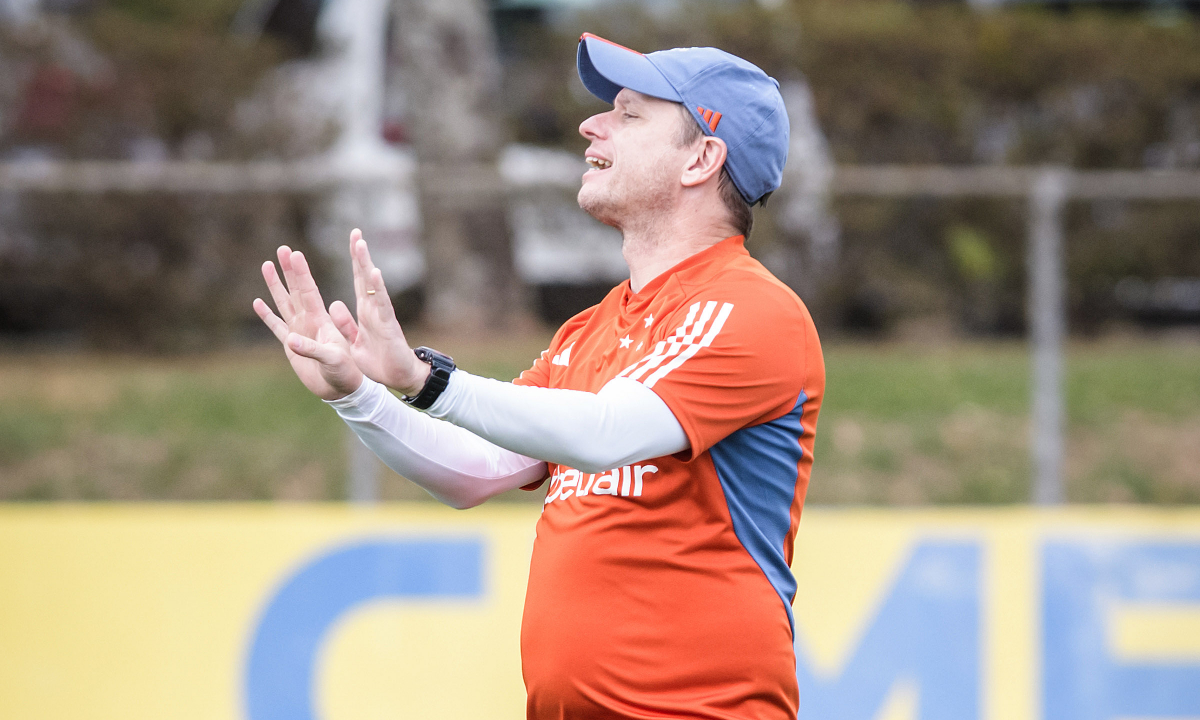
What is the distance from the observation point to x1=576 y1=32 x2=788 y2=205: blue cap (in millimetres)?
2557

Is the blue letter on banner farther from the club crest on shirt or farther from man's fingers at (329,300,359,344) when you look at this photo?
man's fingers at (329,300,359,344)

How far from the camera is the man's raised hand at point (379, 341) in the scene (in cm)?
219

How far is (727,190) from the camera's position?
8.65 feet

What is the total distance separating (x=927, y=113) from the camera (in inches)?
345

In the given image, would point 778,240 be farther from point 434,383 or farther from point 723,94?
point 434,383

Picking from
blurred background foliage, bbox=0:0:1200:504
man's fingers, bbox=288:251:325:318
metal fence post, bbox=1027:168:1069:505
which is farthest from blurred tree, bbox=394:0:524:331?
man's fingers, bbox=288:251:325:318

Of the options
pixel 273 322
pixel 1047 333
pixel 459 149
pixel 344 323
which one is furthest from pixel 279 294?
pixel 459 149

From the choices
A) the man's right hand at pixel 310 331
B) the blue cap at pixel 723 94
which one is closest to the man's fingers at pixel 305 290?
the man's right hand at pixel 310 331

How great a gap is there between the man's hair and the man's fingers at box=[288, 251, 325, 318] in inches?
31.6

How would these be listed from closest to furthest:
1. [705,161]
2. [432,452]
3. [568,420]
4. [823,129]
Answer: [568,420] → [705,161] → [432,452] → [823,129]

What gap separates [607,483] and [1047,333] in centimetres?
509

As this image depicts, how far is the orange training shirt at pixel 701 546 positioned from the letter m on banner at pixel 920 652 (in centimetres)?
264

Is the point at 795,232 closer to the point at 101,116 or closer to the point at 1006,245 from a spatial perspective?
the point at 1006,245

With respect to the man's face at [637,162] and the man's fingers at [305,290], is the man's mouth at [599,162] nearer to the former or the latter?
the man's face at [637,162]
